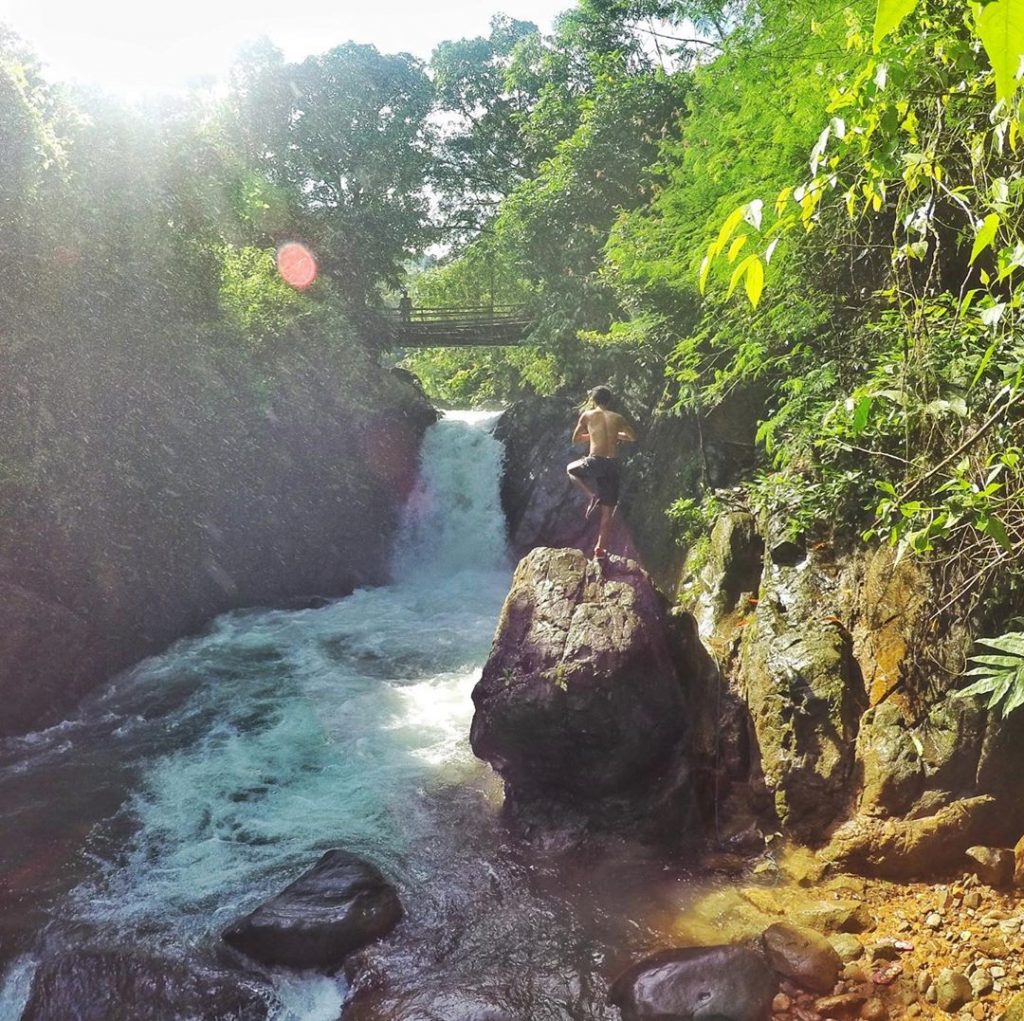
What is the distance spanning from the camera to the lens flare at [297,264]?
19.3 meters

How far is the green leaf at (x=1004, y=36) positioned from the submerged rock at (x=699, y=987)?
5.22 meters

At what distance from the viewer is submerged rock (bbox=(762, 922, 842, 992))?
4.51 meters

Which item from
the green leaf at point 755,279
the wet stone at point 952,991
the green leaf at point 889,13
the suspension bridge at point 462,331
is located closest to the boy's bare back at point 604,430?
the wet stone at point 952,991

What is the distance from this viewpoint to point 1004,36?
2.72 feet

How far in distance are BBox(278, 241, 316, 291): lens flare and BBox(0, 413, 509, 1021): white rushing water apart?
32.5 feet

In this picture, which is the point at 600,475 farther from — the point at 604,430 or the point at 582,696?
the point at 582,696

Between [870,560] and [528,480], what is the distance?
11682mm

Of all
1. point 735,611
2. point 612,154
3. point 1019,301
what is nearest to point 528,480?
point 612,154

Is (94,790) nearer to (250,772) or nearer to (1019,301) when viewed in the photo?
(250,772)

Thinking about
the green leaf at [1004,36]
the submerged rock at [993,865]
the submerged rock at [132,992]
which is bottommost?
the submerged rock at [132,992]

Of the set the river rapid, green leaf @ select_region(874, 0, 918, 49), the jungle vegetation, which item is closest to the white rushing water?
the river rapid

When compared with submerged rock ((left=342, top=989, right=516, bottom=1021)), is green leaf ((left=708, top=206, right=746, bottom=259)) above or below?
above

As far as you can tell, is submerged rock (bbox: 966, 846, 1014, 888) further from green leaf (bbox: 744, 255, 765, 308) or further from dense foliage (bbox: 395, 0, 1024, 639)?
green leaf (bbox: 744, 255, 765, 308)

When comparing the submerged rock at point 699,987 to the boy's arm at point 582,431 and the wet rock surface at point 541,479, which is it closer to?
the boy's arm at point 582,431
